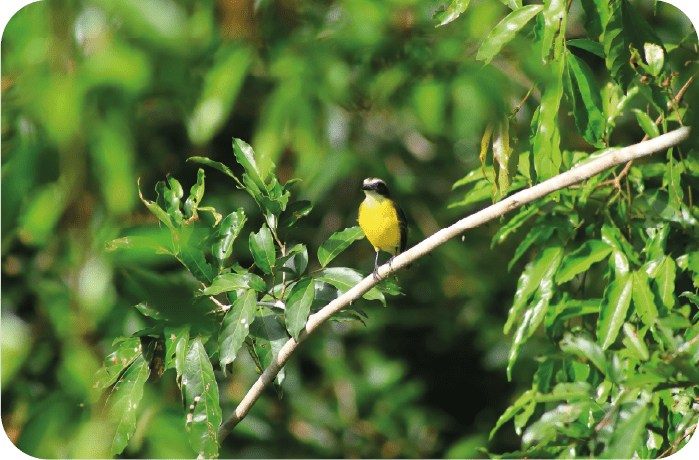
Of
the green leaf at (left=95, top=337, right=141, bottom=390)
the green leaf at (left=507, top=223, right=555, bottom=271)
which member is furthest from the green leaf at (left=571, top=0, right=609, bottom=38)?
the green leaf at (left=95, top=337, right=141, bottom=390)

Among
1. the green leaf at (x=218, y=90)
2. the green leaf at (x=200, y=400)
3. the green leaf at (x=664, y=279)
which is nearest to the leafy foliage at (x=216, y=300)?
the green leaf at (x=200, y=400)

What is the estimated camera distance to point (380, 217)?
206 cm

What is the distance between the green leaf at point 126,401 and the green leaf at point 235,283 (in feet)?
0.73

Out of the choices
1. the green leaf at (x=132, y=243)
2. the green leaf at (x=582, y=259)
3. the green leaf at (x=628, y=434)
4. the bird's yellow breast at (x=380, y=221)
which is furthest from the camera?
the bird's yellow breast at (x=380, y=221)

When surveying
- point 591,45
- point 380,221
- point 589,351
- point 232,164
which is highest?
point 591,45

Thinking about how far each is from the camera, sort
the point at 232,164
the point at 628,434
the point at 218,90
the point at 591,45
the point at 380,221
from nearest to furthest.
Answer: the point at 628,434
the point at 591,45
the point at 218,90
the point at 380,221
the point at 232,164

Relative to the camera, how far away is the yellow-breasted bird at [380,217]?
206 cm

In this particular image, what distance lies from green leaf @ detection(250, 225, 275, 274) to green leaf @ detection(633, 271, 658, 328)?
0.75 meters

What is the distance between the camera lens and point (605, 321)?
1.24 m

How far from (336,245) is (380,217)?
787 millimetres

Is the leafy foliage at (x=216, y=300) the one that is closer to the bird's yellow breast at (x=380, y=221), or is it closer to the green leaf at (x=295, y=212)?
the green leaf at (x=295, y=212)

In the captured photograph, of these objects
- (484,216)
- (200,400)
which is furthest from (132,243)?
(484,216)

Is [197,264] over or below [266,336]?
over

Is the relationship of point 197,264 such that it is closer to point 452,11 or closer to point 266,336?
point 266,336
